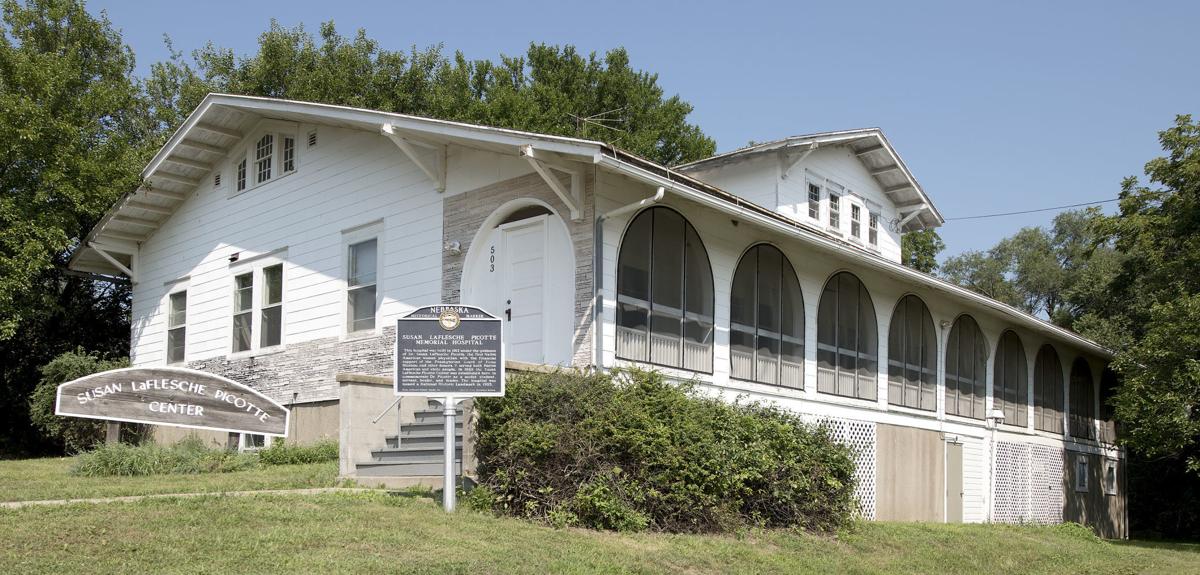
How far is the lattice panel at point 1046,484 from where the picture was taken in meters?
25.6

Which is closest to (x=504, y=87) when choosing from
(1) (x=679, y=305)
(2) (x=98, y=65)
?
(2) (x=98, y=65)

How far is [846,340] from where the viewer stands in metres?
20.1

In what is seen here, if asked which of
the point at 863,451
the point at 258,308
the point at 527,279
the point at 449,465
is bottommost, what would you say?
the point at 863,451

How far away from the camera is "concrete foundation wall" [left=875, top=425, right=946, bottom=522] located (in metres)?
20.3

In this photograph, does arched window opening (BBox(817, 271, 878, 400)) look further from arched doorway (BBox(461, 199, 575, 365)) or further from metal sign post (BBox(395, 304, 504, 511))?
metal sign post (BBox(395, 304, 504, 511))

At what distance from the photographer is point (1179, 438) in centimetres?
2109

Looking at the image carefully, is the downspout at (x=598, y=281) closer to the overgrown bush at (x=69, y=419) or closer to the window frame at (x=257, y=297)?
the window frame at (x=257, y=297)

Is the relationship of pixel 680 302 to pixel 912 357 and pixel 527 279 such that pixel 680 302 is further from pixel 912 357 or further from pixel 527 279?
pixel 912 357

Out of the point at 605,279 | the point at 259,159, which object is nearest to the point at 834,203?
the point at 605,279

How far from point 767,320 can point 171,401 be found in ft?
29.4

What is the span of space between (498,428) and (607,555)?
242 cm

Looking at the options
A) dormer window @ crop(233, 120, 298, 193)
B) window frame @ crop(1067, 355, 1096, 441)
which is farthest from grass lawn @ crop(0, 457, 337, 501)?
window frame @ crop(1067, 355, 1096, 441)

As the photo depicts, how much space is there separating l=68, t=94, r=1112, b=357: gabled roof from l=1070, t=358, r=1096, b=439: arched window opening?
1084mm

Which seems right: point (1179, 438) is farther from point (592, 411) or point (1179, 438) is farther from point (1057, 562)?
point (592, 411)
